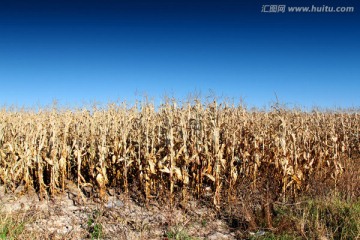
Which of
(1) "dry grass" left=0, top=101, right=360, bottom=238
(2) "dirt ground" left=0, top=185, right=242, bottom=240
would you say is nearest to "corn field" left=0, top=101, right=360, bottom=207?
(1) "dry grass" left=0, top=101, right=360, bottom=238

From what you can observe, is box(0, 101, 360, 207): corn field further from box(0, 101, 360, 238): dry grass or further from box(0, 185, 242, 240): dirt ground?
box(0, 185, 242, 240): dirt ground

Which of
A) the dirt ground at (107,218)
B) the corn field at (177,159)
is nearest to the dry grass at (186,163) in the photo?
the corn field at (177,159)

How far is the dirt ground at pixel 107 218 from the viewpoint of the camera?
563cm

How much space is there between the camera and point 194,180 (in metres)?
7.40

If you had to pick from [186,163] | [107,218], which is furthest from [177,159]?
[107,218]

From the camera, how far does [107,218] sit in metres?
6.26

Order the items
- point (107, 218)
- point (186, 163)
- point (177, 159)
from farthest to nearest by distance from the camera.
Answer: point (177, 159) → point (186, 163) → point (107, 218)

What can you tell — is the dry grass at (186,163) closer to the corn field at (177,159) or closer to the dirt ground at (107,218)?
the corn field at (177,159)

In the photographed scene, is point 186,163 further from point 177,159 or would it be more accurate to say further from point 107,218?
point 107,218

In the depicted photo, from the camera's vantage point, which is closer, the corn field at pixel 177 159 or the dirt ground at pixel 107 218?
the dirt ground at pixel 107 218

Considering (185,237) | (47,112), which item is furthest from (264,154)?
(47,112)

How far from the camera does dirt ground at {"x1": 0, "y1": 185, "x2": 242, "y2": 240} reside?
222 inches

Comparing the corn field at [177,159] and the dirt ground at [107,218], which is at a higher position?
the corn field at [177,159]

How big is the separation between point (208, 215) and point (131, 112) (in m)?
3.46
